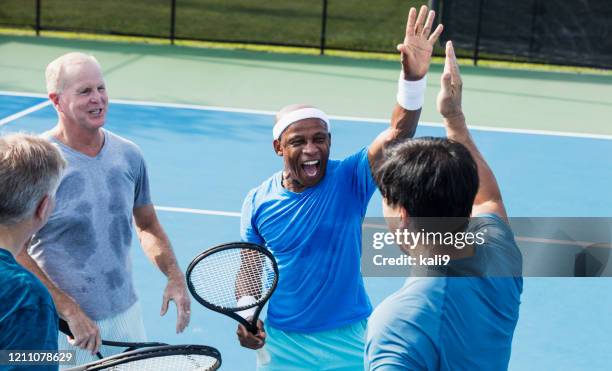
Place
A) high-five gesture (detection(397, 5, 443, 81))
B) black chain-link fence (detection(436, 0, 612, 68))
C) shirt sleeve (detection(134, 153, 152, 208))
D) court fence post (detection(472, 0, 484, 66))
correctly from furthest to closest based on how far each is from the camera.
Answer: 1. court fence post (detection(472, 0, 484, 66))
2. black chain-link fence (detection(436, 0, 612, 68))
3. shirt sleeve (detection(134, 153, 152, 208))
4. high-five gesture (detection(397, 5, 443, 81))

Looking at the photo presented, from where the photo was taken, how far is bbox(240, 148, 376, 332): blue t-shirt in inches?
185

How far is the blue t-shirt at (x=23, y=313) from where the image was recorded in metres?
3.01

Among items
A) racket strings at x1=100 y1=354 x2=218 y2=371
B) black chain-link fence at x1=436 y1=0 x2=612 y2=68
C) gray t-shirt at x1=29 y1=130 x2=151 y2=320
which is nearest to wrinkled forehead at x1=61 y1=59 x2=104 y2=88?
gray t-shirt at x1=29 y1=130 x2=151 y2=320

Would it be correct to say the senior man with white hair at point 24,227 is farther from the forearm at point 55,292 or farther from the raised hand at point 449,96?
the raised hand at point 449,96

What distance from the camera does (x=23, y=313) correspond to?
119 inches

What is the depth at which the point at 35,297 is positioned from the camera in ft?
10.0

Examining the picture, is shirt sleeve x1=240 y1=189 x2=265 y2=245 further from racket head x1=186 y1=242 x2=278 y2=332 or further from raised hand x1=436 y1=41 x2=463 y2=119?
raised hand x1=436 y1=41 x2=463 y2=119

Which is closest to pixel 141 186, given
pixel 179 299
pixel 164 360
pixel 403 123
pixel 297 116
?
pixel 179 299

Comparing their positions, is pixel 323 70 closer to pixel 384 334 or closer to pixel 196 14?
pixel 196 14

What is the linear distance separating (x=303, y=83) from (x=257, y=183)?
526 centimetres

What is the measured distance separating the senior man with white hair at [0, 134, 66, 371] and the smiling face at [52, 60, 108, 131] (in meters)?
1.38

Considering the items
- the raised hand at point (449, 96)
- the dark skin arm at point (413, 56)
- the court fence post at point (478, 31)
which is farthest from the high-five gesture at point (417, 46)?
the court fence post at point (478, 31)

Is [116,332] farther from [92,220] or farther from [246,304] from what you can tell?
[246,304]

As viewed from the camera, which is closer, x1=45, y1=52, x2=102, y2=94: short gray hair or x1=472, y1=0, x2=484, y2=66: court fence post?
x1=45, y1=52, x2=102, y2=94: short gray hair
